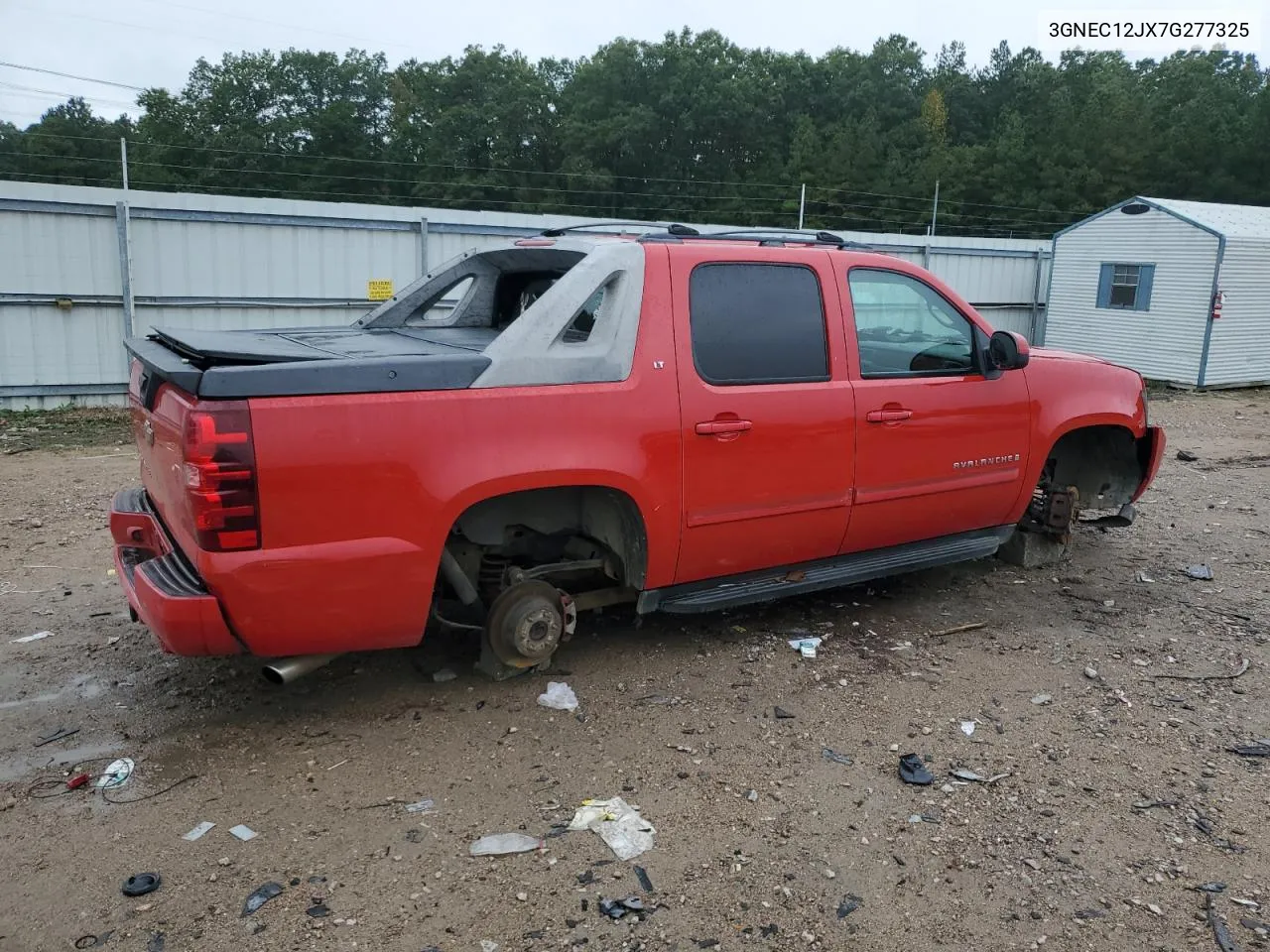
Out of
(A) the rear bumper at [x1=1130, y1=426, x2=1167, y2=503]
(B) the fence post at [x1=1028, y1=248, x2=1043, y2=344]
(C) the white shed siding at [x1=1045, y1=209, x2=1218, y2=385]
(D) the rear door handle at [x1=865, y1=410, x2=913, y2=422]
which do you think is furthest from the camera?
(B) the fence post at [x1=1028, y1=248, x2=1043, y2=344]

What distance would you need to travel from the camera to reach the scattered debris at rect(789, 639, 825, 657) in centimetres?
460

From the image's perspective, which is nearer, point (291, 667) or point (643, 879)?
point (643, 879)

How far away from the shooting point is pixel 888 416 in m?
4.61

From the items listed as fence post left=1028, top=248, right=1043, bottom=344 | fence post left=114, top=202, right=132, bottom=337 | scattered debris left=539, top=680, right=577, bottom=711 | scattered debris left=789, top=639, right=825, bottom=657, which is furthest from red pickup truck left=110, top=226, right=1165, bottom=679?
fence post left=1028, top=248, right=1043, bottom=344

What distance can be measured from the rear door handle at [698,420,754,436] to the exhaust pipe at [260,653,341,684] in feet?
5.59

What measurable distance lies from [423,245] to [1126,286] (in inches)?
488

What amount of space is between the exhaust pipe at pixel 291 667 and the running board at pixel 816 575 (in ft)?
4.54

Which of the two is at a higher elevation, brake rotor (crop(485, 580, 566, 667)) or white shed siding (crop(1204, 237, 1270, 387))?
white shed siding (crop(1204, 237, 1270, 387))

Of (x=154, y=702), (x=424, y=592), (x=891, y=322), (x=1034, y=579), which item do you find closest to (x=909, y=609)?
(x=1034, y=579)

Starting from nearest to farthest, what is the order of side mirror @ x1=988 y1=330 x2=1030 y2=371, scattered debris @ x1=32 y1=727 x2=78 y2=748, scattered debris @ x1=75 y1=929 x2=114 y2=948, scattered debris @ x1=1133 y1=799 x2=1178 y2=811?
scattered debris @ x1=75 y1=929 x2=114 y2=948 < scattered debris @ x1=1133 y1=799 x2=1178 y2=811 < scattered debris @ x1=32 y1=727 x2=78 y2=748 < side mirror @ x1=988 y1=330 x2=1030 y2=371

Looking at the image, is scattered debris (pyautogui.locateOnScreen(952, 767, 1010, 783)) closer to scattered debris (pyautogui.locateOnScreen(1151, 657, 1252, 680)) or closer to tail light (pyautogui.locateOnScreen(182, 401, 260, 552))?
scattered debris (pyautogui.locateOnScreen(1151, 657, 1252, 680))

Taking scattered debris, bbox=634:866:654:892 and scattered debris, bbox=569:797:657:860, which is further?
scattered debris, bbox=569:797:657:860

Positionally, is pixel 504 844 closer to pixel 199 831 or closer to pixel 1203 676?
pixel 199 831

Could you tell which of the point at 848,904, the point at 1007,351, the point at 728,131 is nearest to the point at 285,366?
the point at 848,904
